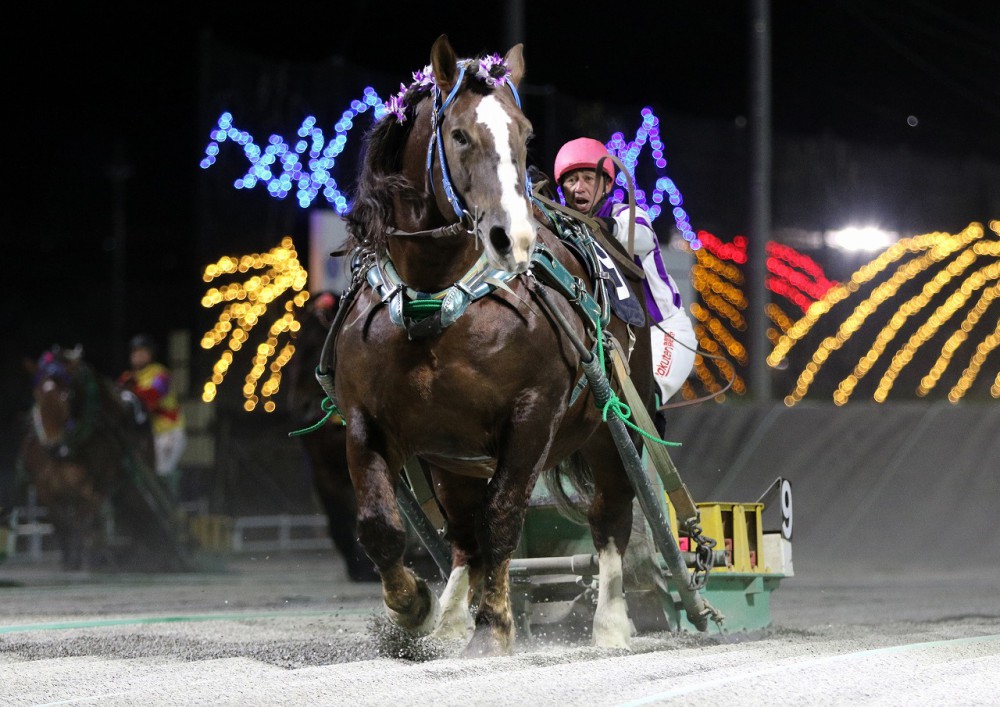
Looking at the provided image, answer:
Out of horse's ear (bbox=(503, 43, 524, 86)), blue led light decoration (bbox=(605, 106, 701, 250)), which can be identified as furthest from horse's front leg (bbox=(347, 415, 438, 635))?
blue led light decoration (bbox=(605, 106, 701, 250))

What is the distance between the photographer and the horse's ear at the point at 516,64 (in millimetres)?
4957

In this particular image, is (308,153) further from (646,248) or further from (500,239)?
(500,239)

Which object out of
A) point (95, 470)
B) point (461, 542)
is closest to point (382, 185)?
point (461, 542)

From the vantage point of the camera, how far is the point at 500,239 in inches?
171

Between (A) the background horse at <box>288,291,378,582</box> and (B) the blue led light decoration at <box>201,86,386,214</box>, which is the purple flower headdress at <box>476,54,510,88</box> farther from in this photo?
(B) the blue led light decoration at <box>201,86,386,214</box>

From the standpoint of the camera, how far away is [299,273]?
14.5 meters

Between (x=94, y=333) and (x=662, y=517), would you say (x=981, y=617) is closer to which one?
(x=662, y=517)

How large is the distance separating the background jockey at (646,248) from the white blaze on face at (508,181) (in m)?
1.71

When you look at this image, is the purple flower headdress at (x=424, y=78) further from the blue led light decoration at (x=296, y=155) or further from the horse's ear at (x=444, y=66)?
the blue led light decoration at (x=296, y=155)

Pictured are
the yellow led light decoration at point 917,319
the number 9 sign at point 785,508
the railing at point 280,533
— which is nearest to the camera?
the number 9 sign at point 785,508

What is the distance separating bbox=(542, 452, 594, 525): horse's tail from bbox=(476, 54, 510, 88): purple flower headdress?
6.62ft

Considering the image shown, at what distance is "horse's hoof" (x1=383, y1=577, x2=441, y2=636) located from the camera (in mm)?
5125

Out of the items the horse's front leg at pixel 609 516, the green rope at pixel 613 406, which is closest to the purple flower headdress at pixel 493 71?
the green rope at pixel 613 406

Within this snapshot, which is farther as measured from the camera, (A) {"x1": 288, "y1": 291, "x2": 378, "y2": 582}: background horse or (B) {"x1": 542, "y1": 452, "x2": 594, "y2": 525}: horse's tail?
(A) {"x1": 288, "y1": 291, "x2": 378, "y2": 582}: background horse
